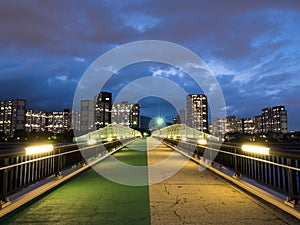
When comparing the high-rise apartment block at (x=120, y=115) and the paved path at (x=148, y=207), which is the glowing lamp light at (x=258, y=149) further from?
the high-rise apartment block at (x=120, y=115)

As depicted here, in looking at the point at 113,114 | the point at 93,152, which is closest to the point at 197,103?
the point at 113,114

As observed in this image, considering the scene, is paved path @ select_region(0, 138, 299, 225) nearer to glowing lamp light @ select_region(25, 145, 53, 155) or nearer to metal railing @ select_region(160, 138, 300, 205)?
metal railing @ select_region(160, 138, 300, 205)

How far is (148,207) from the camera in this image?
18.6 feet

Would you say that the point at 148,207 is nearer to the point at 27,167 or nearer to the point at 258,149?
the point at 258,149

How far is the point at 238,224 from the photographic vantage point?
180 inches

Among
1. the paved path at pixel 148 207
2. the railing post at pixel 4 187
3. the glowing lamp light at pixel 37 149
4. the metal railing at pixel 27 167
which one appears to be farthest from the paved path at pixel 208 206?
the glowing lamp light at pixel 37 149

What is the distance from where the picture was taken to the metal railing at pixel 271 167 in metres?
5.49

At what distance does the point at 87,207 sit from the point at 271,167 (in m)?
4.64

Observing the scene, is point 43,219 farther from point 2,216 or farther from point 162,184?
point 162,184

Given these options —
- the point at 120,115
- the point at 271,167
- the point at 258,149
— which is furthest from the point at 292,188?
the point at 120,115

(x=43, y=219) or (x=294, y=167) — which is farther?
(x=294, y=167)

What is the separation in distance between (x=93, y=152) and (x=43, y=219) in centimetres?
1123

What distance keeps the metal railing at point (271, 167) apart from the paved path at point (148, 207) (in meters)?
0.60

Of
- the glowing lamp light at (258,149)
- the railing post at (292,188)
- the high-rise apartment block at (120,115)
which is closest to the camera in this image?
the railing post at (292,188)
